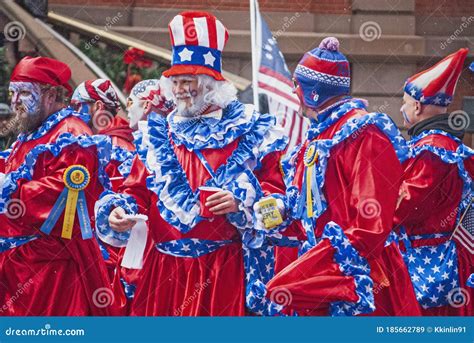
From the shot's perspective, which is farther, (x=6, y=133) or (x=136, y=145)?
(x=6, y=133)

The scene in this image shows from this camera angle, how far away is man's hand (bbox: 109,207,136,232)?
7.07 metres

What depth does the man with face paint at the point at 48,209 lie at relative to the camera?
7.72 m

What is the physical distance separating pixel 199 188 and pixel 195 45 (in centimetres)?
82

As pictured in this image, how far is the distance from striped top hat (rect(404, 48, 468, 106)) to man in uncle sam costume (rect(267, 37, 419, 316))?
1688mm

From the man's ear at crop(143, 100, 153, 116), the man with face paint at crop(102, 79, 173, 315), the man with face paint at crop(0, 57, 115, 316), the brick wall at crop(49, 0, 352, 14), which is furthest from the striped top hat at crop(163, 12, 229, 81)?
the brick wall at crop(49, 0, 352, 14)

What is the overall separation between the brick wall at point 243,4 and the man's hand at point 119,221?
348 inches

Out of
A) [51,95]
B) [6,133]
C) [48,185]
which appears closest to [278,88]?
[6,133]

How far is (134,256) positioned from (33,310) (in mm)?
886

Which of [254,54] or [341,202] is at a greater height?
[254,54]

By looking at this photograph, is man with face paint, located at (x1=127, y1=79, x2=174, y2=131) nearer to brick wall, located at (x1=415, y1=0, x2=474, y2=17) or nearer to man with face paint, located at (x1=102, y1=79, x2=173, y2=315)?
man with face paint, located at (x1=102, y1=79, x2=173, y2=315)

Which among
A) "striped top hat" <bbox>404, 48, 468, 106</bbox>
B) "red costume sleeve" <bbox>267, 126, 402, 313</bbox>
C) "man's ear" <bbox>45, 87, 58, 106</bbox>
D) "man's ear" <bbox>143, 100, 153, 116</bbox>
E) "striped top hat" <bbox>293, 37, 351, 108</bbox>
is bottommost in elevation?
"red costume sleeve" <bbox>267, 126, 402, 313</bbox>

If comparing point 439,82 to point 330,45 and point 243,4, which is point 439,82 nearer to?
point 330,45

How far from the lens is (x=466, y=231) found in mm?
8711

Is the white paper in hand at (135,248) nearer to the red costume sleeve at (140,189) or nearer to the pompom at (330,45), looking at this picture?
the red costume sleeve at (140,189)
